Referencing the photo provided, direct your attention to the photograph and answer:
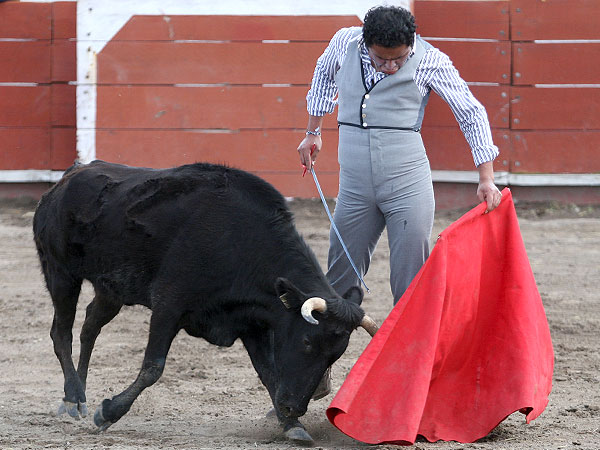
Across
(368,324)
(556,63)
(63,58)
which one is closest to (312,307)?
(368,324)

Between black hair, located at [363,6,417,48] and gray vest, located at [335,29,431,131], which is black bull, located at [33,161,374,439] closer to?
gray vest, located at [335,29,431,131]

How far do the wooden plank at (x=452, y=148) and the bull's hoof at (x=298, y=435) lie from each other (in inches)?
182

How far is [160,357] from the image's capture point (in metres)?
3.43

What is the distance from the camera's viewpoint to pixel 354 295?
11.0 feet

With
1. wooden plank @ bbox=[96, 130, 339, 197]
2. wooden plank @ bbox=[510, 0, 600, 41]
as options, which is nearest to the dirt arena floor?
wooden plank @ bbox=[96, 130, 339, 197]

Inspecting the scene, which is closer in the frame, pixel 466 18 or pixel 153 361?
pixel 153 361

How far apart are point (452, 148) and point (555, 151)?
83cm

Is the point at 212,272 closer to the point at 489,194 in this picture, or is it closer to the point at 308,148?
the point at 308,148

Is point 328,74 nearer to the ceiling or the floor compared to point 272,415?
nearer to the ceiling

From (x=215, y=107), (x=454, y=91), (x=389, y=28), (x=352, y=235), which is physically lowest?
(x=352, y=235)

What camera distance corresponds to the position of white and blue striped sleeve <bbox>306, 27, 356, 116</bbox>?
3.44 m

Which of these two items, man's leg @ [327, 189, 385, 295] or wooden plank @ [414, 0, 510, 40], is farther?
→ wooden plank @ [414, 0, 510, 40]

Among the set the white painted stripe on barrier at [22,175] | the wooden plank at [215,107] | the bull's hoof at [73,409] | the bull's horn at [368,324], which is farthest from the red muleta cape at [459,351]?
the white painted stripe on barrier at [22,175]

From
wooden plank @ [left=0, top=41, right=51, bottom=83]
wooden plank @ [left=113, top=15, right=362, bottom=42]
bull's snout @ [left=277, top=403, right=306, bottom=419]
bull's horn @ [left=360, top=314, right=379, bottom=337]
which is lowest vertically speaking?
bull's snout @ [left=277, top=403, right=306, bottom=419]
